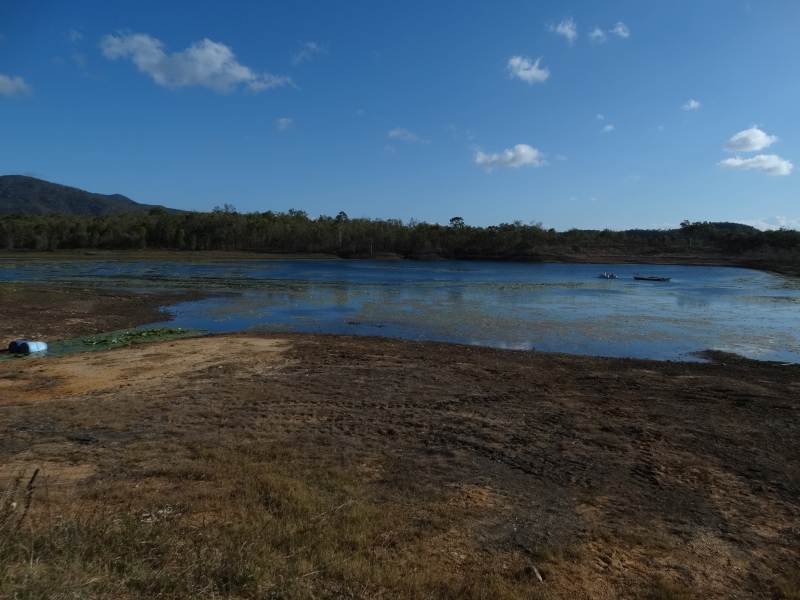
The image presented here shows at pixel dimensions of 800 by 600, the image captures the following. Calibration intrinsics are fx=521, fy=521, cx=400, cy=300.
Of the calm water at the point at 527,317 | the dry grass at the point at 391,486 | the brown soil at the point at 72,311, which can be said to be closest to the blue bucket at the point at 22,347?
the brown soil at the point at 72,311

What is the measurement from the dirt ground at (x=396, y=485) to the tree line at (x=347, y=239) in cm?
11143

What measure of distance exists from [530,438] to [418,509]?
142 inches

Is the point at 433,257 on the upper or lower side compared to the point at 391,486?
upper

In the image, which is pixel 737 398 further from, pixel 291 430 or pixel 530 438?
pixel 291 430

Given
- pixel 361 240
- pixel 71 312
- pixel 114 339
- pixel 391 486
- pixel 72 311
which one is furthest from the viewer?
pixel 361 240

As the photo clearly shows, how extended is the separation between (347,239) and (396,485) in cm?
13146

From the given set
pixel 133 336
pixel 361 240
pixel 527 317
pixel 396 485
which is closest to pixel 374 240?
pixel 361 240

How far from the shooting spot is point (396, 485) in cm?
692

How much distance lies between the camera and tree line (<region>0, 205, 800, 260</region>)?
397 feet

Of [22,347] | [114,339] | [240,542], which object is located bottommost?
[114,339]

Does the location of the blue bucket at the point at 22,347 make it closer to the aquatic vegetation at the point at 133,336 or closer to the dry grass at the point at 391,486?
the aquatic vegetation at the point at 133,336

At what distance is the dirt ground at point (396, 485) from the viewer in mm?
4285

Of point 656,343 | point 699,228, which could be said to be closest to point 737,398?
point 656,343

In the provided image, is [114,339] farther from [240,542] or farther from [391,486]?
[240,542]
